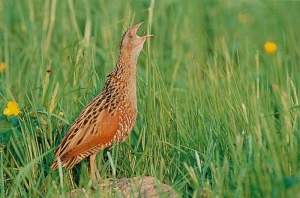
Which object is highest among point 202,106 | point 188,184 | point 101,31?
point 101,31

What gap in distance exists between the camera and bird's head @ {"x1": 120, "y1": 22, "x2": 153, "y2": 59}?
546 cm

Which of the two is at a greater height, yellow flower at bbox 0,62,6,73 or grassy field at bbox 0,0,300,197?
yellow flower at bbox 0,62,6,73

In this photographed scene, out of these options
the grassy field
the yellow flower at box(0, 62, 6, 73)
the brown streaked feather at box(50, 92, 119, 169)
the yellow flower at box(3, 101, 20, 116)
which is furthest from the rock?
the yellow flower at box(0, 62, 6, 73)

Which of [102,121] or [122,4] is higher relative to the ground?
[122,4]

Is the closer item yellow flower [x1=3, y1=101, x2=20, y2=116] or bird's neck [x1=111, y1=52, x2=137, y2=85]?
yellow flower [x1=3, y1=101, x2=20, y2=116]

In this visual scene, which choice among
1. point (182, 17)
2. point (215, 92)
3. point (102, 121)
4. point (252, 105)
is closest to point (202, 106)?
point (215, 92)

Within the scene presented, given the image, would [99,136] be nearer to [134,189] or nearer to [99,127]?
[99,127]

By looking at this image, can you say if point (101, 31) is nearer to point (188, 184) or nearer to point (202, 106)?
point (202, 106)

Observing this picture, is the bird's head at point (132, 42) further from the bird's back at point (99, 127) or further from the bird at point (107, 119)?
the bird's back at point (99, 127)

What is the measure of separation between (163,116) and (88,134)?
76 centimetres

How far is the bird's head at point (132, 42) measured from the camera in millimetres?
5457

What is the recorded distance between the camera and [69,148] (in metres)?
5.02

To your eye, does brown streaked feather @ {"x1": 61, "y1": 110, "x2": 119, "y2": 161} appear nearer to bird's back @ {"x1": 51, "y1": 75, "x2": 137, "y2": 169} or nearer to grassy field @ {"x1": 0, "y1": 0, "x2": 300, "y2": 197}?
bird's back @ {"x1": 51, "y1": 75, "x2": 137, "y2": 169}

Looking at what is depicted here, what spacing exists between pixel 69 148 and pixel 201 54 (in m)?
3.71
